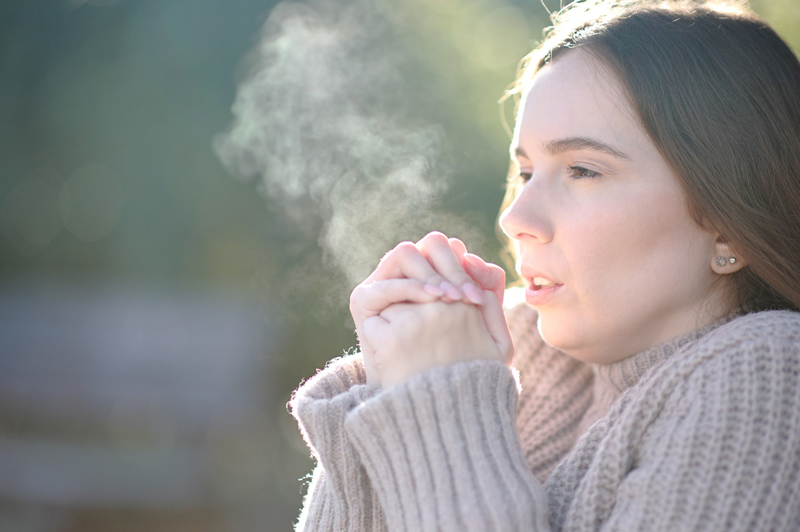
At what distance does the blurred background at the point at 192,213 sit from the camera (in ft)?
11.8

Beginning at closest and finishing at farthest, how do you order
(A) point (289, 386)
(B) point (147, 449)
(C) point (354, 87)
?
(C) point (354, 87) → (B) point (147, 449) → (A) point (289, 386)

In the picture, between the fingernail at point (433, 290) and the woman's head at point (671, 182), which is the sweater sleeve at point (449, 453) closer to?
the fingernail at point (433, 290)

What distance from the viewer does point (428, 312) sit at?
115 centimetres

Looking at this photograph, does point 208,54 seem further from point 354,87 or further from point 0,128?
point 354,87

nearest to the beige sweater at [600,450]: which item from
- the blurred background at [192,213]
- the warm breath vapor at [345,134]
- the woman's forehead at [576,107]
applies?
the woman's forehead at [576,107]

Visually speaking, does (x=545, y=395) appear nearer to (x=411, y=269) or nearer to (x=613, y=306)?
(x=613, y=306)

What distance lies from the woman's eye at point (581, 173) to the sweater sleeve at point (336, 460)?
25.2 inches

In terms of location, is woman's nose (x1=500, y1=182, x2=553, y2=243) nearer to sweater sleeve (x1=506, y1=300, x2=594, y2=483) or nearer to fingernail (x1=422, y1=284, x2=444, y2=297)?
fingernail (x1=422, y1=284, x2=444, y2=297)

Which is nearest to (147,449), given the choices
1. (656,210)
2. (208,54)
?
(208,54)

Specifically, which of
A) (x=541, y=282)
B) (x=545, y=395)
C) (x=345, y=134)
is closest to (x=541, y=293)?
(x=541, y=282)

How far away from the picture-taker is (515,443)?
1085 millimetres

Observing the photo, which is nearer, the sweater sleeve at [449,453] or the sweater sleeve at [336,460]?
the sweater sleeve at [449,453]

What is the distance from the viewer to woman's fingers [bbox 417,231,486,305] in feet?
3.92

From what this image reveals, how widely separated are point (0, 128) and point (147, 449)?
9.97 ft
